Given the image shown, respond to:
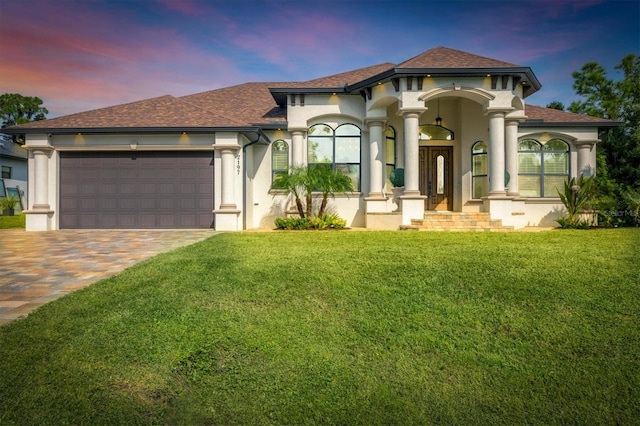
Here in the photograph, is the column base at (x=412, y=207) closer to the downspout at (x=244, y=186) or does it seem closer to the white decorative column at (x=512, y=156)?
the white decorative column at (x=512, y=156)

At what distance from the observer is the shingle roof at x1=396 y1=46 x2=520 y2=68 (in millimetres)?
12281

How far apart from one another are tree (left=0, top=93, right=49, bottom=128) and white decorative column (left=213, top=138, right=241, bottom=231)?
142 feet

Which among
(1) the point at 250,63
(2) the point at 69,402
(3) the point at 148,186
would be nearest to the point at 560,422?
(2) the point at 69,402

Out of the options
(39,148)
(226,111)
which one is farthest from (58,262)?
(226,111)

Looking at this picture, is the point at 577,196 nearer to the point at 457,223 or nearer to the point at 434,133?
the point at 457,223

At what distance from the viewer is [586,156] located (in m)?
14.7

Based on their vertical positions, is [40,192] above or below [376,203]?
above

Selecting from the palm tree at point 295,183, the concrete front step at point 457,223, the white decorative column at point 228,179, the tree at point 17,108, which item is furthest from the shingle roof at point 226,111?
the tree at point 17,108

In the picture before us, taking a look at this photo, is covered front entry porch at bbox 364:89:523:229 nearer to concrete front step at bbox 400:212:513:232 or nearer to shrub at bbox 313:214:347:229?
concrete front step at bbox 400:212:513:232

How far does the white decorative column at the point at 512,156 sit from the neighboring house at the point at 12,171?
30593 mm

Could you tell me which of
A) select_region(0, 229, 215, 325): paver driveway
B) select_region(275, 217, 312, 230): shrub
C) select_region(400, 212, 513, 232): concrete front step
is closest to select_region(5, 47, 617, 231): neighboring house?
select_region(400, 212, 513, 232): concrete front step

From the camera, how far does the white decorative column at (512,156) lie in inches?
529

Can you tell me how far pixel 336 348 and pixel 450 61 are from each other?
1161 centimetres

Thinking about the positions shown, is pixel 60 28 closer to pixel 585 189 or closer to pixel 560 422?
pixel 560 422
